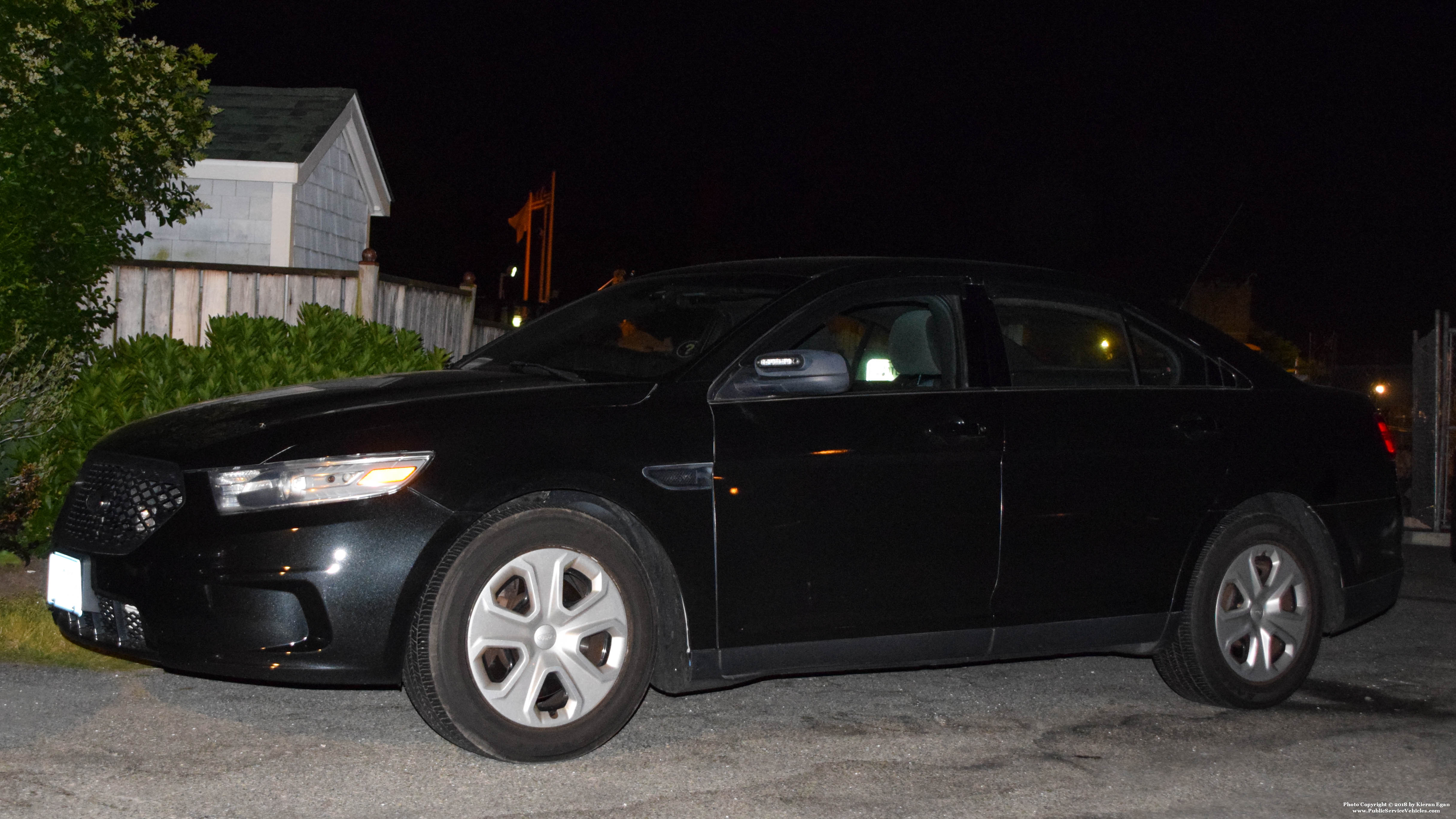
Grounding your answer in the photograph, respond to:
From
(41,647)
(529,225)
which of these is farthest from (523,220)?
(41,647)

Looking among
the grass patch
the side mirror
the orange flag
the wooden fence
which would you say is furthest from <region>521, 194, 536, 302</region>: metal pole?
the side mirror

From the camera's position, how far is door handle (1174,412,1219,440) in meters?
5.91

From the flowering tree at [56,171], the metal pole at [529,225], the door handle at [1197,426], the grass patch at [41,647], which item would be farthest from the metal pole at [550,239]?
the door handle at [1197,426]

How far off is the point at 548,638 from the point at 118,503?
1446 mm

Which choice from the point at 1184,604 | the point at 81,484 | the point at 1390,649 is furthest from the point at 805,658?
the point at 1390,649

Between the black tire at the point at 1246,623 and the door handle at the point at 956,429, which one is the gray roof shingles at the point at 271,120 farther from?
the black tire at the point at 1246,623

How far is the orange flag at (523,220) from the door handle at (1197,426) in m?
43.5

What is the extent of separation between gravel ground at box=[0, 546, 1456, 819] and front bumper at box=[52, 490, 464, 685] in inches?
14.6

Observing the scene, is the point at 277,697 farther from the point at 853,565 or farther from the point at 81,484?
the point at 853,565

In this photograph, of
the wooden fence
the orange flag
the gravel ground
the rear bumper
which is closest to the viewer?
the gravel ground

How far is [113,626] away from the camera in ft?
15.7

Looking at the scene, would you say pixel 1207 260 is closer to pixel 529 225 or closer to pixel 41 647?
pixel 41 647

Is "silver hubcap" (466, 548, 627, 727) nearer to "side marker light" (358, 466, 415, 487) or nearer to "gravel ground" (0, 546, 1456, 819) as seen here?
"gravel ground" (0, 546, 1456, 819)

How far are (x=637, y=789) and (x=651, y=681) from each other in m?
0.64
